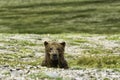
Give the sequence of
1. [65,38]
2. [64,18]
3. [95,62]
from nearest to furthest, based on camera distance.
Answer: [95,62] → [65,38] → [64,18]

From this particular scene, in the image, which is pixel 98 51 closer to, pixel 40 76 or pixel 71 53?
pixel 71 53

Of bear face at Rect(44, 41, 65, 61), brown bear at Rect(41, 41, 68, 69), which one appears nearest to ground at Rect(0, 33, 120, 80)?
brown bear at Rect(41, 41, 68, 69)

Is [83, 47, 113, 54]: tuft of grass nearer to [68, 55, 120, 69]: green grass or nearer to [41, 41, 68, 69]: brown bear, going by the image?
[68, 55, 120, 69]: green grass

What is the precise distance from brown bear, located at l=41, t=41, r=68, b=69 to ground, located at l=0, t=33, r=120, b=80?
50 centimetres

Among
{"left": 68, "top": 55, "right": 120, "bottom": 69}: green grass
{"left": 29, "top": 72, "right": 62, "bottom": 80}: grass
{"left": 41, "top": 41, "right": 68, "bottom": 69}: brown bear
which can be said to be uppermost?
{"left": 41, "top": 41, "right": 68, "bottom": 69}: brown bear

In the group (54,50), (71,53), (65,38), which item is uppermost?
(54,50)

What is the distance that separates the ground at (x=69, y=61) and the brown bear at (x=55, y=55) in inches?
19.9

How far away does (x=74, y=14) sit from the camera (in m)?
164

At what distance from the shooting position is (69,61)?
34.2m

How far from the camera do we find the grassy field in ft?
422

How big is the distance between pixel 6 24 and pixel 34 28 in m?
14.6

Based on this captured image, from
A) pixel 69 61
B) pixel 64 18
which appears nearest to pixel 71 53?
pixel 69 61

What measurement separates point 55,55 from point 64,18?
5395 inches

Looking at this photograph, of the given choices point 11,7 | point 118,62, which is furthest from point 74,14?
point 118,62
